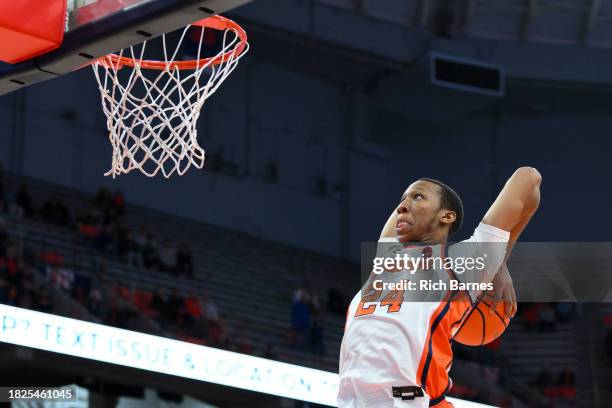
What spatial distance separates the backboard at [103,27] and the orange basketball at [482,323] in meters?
1.41

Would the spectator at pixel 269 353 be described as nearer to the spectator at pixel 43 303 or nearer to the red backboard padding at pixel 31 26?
the spectator at pixel 43 303

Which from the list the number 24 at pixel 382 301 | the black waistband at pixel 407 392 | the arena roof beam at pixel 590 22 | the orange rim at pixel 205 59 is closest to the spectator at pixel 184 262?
the arena roof beam at pixel 590 22

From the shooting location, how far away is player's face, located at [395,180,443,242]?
379 centimetres

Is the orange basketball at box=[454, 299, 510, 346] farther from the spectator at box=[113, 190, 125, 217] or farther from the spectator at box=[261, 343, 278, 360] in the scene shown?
the spectator at box=[113, 190, 125, 217]

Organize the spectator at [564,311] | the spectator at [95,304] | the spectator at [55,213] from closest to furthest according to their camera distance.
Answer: the spectator at [95,304], the spectator at [55,213], the spectator at [564,311]

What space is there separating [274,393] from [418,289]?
792 cm

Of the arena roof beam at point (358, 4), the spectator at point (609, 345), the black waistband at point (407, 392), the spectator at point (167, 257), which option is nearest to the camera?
the black waistband at point (407, 392)

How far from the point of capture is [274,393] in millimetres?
11523

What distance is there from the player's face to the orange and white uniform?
0.04m

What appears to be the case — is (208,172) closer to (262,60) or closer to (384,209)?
(262,60)

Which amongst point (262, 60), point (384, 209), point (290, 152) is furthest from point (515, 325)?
point (262, 60)

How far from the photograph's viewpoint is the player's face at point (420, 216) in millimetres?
3787

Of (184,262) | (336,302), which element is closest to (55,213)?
(184,262)

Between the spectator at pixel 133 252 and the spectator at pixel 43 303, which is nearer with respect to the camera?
the spectator at pixel 43 303
